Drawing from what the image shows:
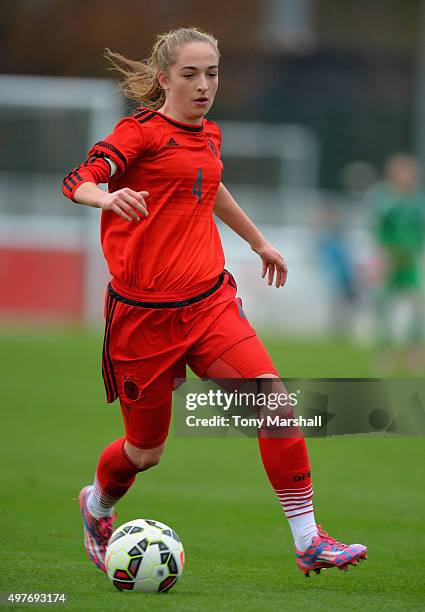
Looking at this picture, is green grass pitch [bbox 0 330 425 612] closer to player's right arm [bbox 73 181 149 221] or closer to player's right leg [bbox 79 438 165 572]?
player's right leg [bbox 79 438 165 572]

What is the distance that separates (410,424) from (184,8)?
25329 mm

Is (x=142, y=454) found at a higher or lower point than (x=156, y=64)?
lower

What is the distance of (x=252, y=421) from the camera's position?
570 cm

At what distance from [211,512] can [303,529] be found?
2181mm

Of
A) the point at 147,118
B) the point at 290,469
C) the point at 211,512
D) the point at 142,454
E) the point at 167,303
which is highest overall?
the point at 147,118

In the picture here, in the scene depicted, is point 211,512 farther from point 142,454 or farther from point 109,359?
point 109,359

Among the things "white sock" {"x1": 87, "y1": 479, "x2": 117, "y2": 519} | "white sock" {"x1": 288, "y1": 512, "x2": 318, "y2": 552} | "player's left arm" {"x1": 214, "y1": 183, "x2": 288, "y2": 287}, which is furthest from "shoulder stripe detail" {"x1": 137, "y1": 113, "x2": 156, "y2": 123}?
"white sock" {"x1": 288, "y1": 512, "x2": 318, "y2": 552}

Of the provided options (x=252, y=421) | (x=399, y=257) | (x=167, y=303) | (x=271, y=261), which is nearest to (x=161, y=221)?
(x=167, y=303)

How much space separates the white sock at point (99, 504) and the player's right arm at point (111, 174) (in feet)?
4.86

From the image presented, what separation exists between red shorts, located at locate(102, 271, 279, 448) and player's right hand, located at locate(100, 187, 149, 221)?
698 mm

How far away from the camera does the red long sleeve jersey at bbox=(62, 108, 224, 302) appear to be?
18.4 feet

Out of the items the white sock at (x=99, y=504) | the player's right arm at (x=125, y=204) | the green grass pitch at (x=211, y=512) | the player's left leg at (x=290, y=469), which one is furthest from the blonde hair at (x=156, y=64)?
the green grass pitch at (x=211, y=512)

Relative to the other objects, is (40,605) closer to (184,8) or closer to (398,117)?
(184,8)

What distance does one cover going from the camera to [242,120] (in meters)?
37.0
